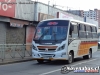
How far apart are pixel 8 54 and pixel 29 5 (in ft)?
36.2

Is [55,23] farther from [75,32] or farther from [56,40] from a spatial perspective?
[75,32]

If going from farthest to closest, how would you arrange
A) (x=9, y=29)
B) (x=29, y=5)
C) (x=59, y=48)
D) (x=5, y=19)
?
1. (x=29, y=5)
2. (x=9, y=29)
3. (x=5, y=19)
4. (x=59, y=48)

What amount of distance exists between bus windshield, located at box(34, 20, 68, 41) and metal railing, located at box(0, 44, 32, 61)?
249cm

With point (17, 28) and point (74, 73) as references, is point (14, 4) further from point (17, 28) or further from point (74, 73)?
point (74, 73)

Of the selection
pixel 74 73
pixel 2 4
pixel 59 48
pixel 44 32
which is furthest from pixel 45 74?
pixel 2 4

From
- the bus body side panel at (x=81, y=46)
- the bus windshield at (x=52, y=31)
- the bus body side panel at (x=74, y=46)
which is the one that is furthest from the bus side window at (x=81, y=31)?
the bus windshield at (x=52, y=31)

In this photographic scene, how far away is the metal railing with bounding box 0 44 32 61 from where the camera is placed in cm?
1716

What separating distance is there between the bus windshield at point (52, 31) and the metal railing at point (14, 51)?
2493mm

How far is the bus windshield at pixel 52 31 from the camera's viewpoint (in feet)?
52.3

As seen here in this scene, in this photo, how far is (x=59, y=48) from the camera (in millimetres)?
15547

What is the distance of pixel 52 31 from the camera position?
16.2 meters

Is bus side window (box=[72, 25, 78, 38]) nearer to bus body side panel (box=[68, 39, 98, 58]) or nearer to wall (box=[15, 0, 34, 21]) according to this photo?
bus body side panel (box=[68, 39, 98, 58])

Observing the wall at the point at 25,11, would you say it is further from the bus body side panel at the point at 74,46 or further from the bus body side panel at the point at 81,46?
the bus body side panel at the point at 74,46

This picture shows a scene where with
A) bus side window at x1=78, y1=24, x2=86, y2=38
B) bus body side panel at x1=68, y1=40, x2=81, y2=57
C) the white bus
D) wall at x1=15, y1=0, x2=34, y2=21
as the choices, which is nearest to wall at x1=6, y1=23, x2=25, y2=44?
wall at x1=15, y1=0, x2=34, y2=21
